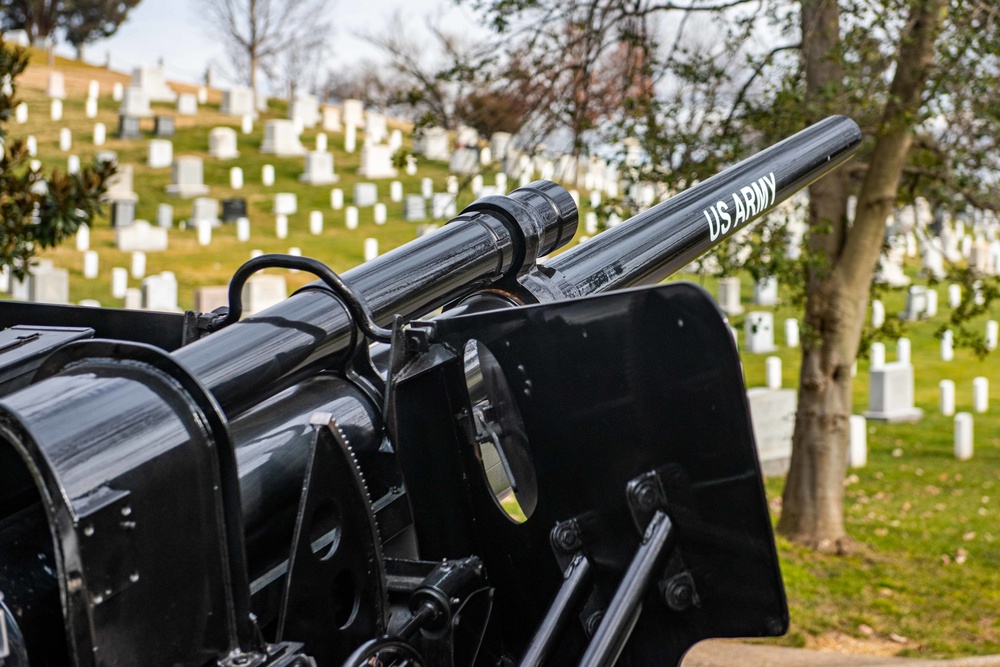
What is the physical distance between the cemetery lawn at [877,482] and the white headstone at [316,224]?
25 cm

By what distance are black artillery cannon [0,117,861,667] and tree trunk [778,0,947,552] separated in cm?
566

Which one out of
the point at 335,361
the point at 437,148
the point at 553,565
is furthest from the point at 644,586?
the point at 437,148

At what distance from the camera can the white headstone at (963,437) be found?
11.5 metres

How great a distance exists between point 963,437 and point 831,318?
4500mm

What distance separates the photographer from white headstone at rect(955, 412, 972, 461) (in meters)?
11.5

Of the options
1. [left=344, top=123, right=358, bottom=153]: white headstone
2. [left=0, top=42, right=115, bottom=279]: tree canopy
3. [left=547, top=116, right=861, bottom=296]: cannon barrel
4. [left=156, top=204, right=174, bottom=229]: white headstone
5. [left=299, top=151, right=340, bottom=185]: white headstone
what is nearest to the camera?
[left=547, top=116, right=861, bottom=296]: cannon barrel

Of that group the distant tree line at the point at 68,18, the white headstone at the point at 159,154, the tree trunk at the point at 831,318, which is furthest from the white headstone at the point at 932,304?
the distant tree line at the point at 68,18

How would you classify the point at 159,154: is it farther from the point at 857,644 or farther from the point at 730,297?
the point at 857,644

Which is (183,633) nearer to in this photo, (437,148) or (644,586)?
(644,586)

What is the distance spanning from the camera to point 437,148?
3039cm

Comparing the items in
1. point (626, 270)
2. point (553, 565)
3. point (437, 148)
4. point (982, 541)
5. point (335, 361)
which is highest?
point (437, 148)

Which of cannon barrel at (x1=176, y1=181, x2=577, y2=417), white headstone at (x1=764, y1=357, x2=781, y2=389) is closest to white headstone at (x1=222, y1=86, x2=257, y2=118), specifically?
white headstone at (x1=764, y1=357, x2=781, y2=389)

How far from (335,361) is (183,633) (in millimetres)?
508

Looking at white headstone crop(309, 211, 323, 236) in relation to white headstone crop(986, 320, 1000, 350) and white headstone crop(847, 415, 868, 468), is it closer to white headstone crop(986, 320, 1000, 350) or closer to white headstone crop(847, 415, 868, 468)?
white headstone crop(986, 320, 1000, 350)
